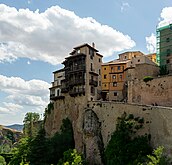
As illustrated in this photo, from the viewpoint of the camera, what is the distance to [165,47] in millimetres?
60344

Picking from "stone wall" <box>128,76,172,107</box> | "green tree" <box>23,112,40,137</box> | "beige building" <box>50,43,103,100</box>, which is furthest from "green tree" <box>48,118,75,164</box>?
"green tree" <box>23,112,40,137</box>

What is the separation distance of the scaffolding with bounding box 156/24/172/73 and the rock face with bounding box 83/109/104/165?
18.4 m

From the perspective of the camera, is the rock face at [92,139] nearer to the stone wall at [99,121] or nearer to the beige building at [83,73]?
the stone wall at [99,121]

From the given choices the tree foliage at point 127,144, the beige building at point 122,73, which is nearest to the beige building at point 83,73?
the beige building at point 122,73

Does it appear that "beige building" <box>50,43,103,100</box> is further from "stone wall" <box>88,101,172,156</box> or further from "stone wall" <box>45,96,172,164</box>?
"stone wall" <box>88,101,172,156</box>

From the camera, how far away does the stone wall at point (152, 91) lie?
4853 centimetres

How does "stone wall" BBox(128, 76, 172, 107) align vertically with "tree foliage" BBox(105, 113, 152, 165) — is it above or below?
above

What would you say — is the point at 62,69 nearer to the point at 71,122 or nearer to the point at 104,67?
the point at 104,67

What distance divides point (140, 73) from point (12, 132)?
125 metres

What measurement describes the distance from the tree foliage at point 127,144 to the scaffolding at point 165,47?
1922 centimetres

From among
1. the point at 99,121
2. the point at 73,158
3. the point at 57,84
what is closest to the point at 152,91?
the point at 99,121

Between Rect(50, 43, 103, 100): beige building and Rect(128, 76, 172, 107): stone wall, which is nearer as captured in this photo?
Rect(128, 76, 172, 107): stone wall

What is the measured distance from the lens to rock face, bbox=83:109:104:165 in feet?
161

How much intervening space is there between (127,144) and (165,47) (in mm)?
27491
